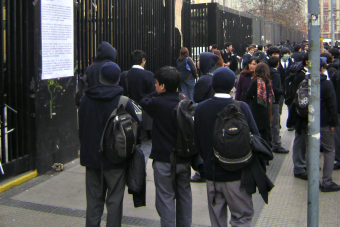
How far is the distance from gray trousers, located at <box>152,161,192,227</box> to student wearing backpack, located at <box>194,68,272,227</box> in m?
0.47

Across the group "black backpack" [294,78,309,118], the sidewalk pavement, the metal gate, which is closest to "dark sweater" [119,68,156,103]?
the sidewalk pavement

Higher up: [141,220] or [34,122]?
[34,122]

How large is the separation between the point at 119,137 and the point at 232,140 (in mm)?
999

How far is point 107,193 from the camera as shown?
416 cm

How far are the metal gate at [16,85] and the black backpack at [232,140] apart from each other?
3549 millimetres

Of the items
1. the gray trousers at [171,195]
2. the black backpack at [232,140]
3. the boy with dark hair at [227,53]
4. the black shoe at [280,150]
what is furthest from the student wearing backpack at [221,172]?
the boy with dark hair at [227,53]

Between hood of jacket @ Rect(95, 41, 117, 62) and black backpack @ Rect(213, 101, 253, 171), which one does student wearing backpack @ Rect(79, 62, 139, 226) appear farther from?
hood of jacket @ Rect(95, 41, 117, 62)

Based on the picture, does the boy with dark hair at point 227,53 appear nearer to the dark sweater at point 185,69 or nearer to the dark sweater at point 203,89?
the dark sweater at point 185,69

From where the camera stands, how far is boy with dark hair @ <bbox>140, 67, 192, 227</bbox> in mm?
4133

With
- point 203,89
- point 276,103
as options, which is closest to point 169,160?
point 203,89

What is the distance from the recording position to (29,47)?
641 cm

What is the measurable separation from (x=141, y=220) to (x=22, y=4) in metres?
3.57

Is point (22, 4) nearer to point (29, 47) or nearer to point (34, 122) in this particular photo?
point (29, 47)

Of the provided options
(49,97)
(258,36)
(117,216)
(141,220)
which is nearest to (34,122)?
(49,97)
